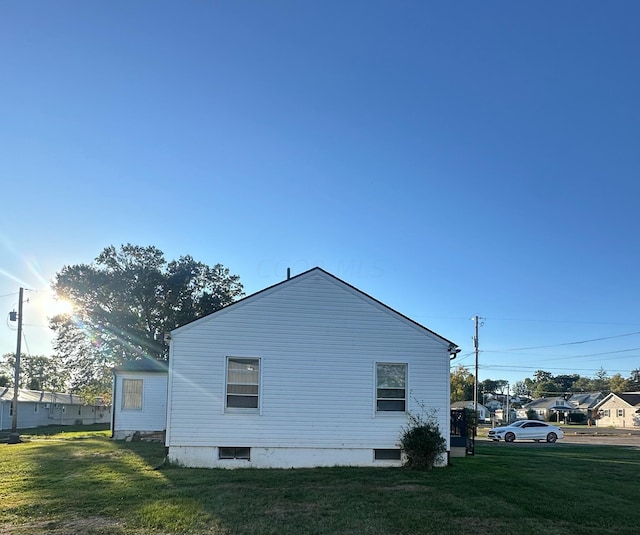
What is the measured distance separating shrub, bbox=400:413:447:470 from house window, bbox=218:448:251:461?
410 cm

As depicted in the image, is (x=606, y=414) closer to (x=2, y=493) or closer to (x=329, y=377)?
(x=329, y=377)

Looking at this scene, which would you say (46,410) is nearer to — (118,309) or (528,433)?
(118,309)

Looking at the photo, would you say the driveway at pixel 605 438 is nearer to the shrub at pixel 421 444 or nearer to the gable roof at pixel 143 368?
the shrub at pixel 421 444

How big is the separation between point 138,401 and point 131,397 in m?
0.35

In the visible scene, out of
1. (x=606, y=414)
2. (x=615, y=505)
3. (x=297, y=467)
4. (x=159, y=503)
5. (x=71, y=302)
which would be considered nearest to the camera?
(x=159, y=503)

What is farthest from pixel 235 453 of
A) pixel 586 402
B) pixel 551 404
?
pixel 586 402

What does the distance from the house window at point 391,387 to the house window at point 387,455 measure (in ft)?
3.56

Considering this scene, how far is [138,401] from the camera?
23719 millimetres

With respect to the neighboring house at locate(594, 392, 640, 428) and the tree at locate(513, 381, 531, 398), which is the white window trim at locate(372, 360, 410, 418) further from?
the tree at locate(513, 381, 531, 398)

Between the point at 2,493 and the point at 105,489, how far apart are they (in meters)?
1.87

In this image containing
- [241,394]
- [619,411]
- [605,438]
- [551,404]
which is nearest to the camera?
[241,394]

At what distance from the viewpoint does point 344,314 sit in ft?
50.0

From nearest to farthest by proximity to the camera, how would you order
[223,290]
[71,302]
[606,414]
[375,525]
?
[375,525] → [71,302] → [223,290] → [606,414]

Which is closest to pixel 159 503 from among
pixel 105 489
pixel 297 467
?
pixel 105 489
